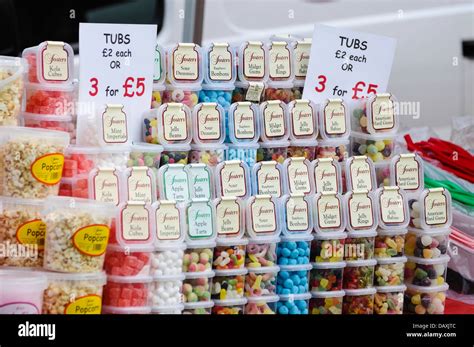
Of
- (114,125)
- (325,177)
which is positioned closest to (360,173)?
(325,177)

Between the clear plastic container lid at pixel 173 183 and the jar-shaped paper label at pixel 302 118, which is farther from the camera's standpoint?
the jar-shaped paper label at pixel 302 118

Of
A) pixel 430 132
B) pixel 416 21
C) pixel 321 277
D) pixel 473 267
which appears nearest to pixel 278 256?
pixel 321 277

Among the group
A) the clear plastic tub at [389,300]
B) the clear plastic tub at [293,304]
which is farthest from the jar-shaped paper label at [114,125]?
the clear plastic tub at [389,300]

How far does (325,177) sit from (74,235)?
71 centimetres

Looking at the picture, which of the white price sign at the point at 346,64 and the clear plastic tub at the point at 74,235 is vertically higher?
the white price sign at the point at 346,64

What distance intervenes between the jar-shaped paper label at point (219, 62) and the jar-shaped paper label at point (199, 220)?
1.43 feet

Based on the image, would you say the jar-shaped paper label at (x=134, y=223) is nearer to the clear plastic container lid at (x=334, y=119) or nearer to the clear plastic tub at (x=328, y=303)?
the clear plastic tub at (x=328, y=303)

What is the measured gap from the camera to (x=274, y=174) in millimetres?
2527

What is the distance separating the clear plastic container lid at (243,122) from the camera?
2574mm

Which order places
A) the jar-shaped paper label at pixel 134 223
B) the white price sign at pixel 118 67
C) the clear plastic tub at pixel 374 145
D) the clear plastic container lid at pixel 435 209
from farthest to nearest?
the clear plastic tub at pixel 374 145
the clear plastic container lid at pixel 435 209
the white price sign at pixel 118 67
the jar-shaped paper label at pixel 134 223

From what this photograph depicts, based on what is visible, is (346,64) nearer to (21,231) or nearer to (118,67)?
(118,67)
